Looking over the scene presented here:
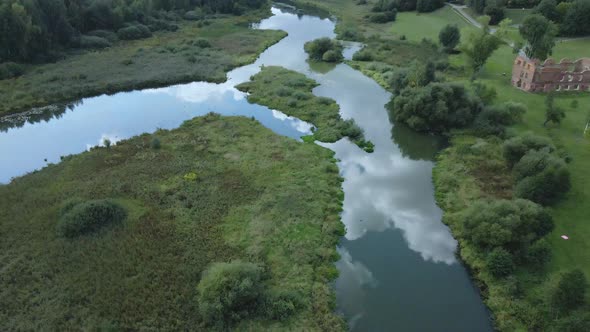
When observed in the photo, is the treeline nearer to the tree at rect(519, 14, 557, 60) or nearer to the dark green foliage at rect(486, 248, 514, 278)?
the dark green foliage at rect(486, 248, 514, 278)

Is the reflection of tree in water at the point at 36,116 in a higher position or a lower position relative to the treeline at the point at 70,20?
lower

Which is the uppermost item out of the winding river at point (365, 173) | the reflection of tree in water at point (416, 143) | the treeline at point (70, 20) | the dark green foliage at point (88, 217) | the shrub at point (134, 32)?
the treeline at point (70, 20)

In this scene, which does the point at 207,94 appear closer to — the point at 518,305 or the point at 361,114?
the point at 361,114

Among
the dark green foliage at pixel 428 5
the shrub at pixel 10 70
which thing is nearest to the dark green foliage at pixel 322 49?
the dark green foliage at pixel 428 5

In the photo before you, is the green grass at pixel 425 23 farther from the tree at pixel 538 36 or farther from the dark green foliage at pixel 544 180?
the dark green foliage at pixel 544 180

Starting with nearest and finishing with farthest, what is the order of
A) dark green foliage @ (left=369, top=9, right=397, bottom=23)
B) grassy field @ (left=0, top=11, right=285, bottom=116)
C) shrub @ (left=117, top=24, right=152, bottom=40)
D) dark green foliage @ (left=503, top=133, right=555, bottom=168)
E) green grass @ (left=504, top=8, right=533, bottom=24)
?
dark green foliage @ (left=503, top=133, right=555, bottom=168) → grassy field @ (left=0, top=11, right=285, bottom=116) → shrub @ (left=117, top=24, right=152, bottom=40) → green grass @ (left=504, top=8, right=533, bottom=24) → dark green foliage @ (left=369, top=9, right=397, bottom=23)

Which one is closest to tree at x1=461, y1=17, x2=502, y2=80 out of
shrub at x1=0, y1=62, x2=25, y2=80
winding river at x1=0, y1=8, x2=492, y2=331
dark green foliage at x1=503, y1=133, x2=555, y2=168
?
winding river at x1=0, y1=8, x2=492, y2=331
